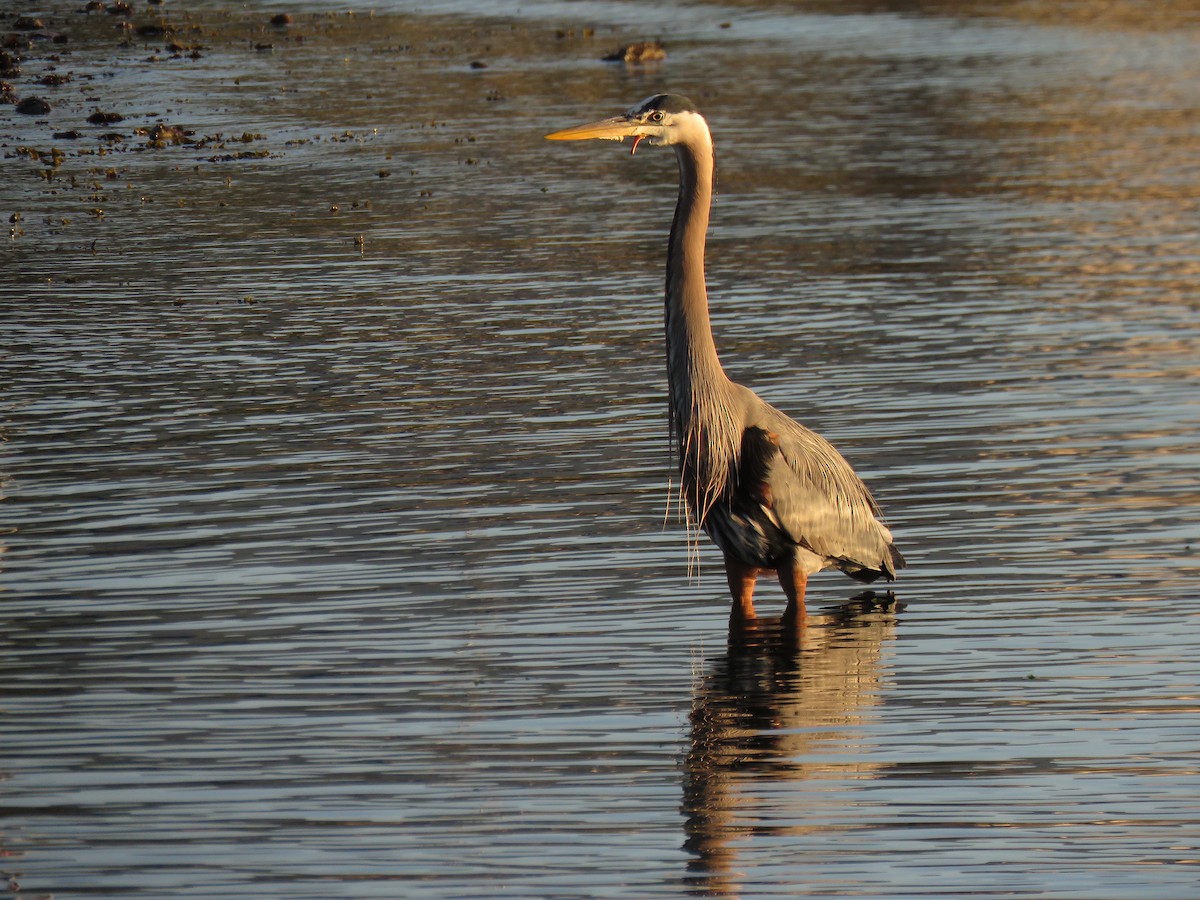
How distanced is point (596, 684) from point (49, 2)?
3868 cm

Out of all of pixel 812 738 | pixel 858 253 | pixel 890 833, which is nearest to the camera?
pixel 890 833

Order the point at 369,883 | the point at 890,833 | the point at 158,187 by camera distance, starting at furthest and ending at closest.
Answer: the point at 158,187
the point at 890,833
the point at 369,883

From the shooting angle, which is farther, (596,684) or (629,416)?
(629,416)

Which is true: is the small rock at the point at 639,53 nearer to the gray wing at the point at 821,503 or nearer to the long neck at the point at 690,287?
the gray wing at the point at 821,503

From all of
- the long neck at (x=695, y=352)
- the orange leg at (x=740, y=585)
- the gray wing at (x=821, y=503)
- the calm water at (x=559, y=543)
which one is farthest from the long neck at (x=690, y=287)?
the calm water at (x=559, y=543)

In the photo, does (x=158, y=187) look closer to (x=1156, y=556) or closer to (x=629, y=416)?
(x=629, y=416)

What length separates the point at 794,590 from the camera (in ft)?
33.2

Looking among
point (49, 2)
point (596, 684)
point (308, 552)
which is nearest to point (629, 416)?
point (308, 552)

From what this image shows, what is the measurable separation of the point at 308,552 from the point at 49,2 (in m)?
36.3

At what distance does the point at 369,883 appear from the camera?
6.84m

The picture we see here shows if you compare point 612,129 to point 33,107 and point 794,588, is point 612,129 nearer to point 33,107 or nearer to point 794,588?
point 794,588

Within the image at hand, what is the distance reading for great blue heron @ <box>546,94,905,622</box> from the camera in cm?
963

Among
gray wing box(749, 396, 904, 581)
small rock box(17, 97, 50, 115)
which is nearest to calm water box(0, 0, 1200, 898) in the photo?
gray wing box(749, 396, 904, 581)

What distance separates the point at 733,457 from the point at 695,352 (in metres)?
0.58
